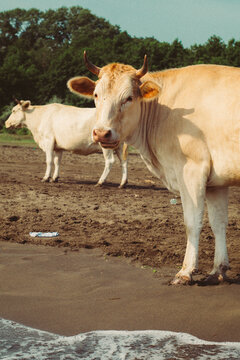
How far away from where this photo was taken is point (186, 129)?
557 centimetres

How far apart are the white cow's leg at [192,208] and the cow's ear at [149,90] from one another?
878 mm

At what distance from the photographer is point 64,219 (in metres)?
8.81

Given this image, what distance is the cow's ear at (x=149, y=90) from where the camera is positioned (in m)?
5.80

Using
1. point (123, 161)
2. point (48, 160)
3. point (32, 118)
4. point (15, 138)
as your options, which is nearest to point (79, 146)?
point (48, 160)

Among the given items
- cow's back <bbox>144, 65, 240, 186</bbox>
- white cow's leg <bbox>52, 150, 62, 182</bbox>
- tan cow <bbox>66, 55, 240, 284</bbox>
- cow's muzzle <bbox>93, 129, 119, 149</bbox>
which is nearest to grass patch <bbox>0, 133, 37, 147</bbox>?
white cow's leg <bbox>52, 150, 62, 182</bbox>

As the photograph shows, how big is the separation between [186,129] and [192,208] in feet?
2.67

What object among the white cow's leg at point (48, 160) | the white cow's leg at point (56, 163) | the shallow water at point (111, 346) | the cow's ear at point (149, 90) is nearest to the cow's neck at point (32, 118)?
the white cow's leg at point (48, 160)

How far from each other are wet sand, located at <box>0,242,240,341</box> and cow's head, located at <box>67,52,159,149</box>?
1.48 metres

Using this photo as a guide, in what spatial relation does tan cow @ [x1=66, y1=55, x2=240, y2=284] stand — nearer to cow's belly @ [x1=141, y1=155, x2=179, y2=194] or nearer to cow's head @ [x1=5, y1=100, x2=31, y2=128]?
cow's belly @ [x1=141, y1=155, x2=179, y2=194]

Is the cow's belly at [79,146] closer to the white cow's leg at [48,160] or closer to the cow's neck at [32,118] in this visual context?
the white cow's leg at [48,160]

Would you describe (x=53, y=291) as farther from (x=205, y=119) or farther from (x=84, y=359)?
(x=205, y=119)

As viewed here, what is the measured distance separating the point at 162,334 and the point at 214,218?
1.86 m

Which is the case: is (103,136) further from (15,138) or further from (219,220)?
(15,138)

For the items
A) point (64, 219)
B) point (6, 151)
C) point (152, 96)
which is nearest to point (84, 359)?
point (152, 96)
